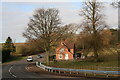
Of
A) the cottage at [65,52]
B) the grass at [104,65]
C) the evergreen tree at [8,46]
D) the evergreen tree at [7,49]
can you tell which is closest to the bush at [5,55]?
the evergreen tree at [7,49]

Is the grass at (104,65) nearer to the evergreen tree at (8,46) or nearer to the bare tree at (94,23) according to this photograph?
the bare tree at (94,23)

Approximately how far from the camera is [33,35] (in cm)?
3662

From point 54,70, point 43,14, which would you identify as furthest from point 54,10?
point 54,70

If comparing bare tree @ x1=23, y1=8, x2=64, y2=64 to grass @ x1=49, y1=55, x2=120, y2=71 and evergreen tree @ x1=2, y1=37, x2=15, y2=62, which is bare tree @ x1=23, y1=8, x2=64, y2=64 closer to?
grass @ x1=49, y1=55, x2=120, y2=71

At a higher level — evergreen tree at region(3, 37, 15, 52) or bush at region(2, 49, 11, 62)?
evergreen tree at region(3, 37, 15, 52)

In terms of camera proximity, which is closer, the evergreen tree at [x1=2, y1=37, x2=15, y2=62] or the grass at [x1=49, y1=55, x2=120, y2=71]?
the grass at [x1=49, y1=55, x2=120, y2=71]

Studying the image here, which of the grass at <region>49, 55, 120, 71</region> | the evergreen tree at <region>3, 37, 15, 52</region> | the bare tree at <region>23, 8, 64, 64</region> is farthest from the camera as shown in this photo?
the evergreen tree at <region>3, 37, 15, 52</region>

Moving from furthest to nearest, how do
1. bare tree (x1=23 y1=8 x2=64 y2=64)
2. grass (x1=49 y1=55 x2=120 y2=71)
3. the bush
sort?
1. the bush
2. bare tree (x1=23 y1=8 x2=64 y2=64)
3. grass (x1=49 y1=55 x2=120 y2=71)

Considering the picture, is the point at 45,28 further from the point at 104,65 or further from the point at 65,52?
the point at 65,52

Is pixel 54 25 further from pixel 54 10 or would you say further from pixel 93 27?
pixel 93 27

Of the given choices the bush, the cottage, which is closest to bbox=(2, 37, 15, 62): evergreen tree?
the bush

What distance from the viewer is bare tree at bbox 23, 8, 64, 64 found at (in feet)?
120

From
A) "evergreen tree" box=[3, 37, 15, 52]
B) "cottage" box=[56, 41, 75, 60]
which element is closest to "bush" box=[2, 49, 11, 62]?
"evergreen tree" box=[3, 37, 15, 52]

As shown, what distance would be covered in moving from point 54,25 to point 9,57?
3523 centimetres
